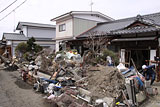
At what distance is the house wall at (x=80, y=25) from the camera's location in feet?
47.8

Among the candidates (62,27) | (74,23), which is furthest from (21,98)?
(62,27)

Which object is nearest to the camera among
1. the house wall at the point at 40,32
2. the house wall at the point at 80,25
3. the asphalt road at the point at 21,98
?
the asphalt road at the point at 21,98

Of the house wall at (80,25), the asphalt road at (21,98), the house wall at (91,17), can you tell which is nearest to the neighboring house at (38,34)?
the house wall at (80,25)

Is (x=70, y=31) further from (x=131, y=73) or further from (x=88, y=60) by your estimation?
(x=131, y=73)

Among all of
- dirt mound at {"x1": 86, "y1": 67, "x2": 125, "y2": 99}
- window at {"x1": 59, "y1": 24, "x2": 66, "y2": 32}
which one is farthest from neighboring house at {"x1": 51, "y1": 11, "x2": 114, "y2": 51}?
dirt mound at {"x1": 86, "y1": 67, "x2": 125, "y2": 99}

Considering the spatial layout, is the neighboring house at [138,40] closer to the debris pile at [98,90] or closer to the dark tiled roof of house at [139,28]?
the dark tiled roof of house at [139,28]

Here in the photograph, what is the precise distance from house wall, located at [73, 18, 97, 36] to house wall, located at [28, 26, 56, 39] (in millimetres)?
9375

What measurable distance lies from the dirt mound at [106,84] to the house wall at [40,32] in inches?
712

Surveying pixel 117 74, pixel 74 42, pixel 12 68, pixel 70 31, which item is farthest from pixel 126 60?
pixel 12 68

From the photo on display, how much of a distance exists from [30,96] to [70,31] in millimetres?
10263

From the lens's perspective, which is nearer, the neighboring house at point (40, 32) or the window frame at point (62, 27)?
the window frame at point (62, 27)

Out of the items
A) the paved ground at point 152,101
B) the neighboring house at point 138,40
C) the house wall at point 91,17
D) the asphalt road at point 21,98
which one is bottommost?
the asphalt road at point 21,98

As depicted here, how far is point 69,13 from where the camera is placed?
1424 centimetres

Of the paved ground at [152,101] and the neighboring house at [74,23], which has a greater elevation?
the neighboring house at [74,23]
